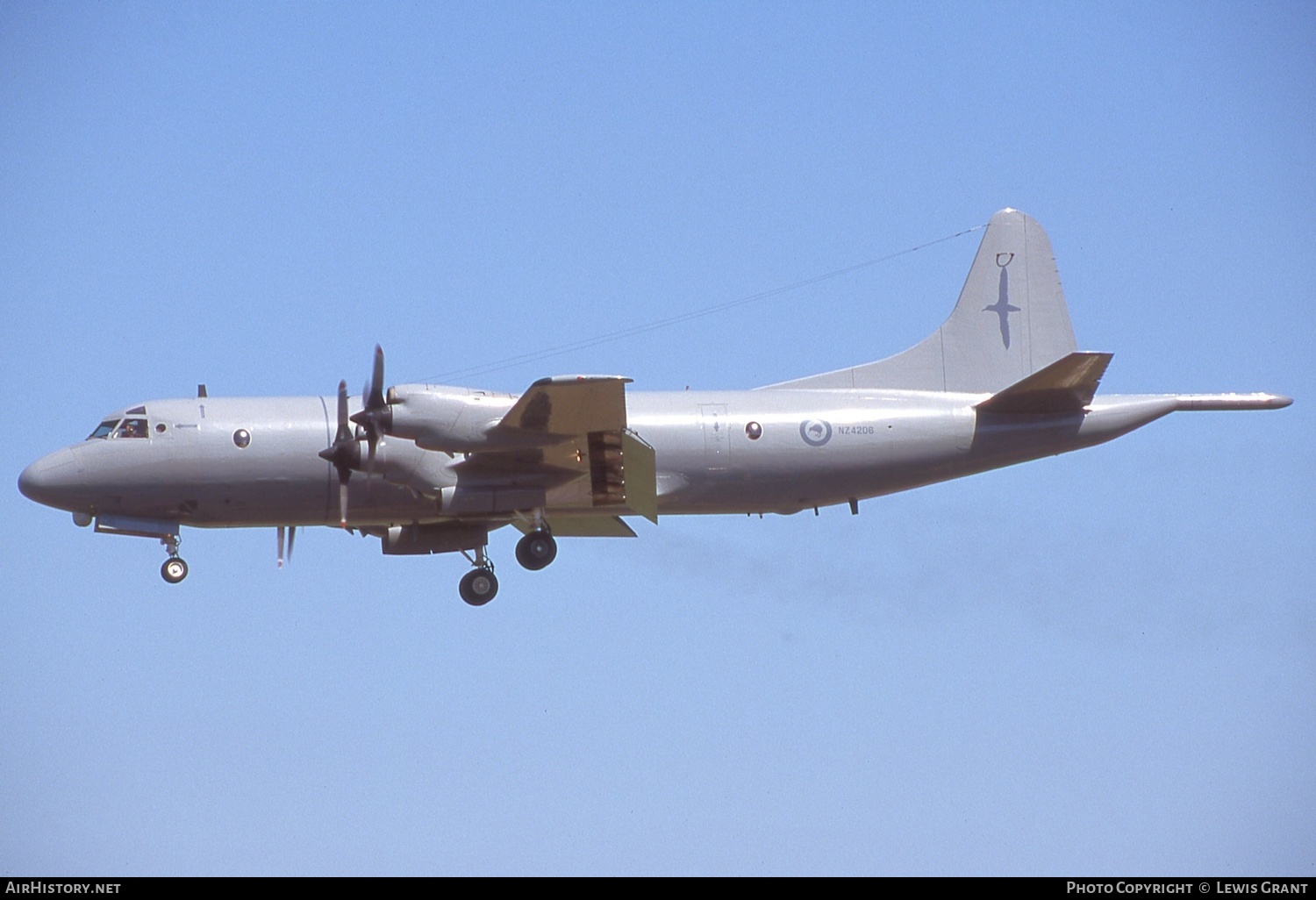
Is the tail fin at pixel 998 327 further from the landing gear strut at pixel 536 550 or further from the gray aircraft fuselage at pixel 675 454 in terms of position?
the landing gear strut at pixel 536 550

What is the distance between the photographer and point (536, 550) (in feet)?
87.7

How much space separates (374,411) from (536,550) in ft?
11.7

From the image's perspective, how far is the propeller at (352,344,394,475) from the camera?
2523 cm

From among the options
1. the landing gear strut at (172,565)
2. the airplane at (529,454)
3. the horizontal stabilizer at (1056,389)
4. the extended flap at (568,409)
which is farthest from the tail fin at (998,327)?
the landing gear strut at (172,565)

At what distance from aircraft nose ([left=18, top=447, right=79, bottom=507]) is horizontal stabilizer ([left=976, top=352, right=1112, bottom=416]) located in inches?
585

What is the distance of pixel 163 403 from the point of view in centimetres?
2664

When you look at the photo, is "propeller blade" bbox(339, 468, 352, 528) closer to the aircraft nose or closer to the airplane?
the airplane

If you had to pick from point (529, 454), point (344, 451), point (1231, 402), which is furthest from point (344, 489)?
point (1231, 402)

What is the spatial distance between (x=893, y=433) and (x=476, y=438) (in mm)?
7036

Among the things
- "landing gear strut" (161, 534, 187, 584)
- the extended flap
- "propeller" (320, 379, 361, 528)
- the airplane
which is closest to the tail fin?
Answer: the airplane

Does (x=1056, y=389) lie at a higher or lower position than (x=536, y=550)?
higher

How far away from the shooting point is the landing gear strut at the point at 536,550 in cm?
2672

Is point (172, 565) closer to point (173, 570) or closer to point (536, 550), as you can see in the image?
point (173, 570)
